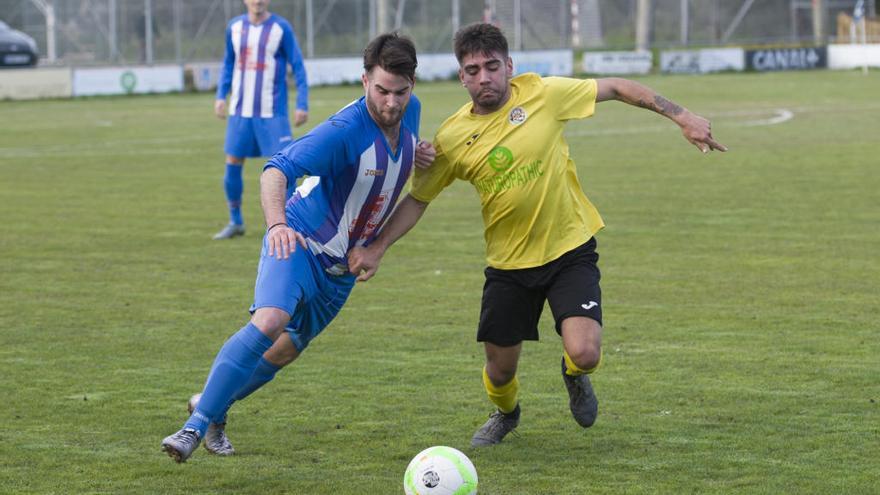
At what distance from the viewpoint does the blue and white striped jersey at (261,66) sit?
532 inches

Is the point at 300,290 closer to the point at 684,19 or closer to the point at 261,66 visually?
the point at 261,66

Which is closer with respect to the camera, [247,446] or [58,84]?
[247,446]

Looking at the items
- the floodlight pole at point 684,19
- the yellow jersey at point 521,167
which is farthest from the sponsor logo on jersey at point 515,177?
the floodlight pole at point 684,19

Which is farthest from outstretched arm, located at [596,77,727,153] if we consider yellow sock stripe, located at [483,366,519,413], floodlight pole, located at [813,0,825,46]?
floodlight pole, located at [813,0,825,46]

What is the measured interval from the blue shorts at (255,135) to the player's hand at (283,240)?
7.88m

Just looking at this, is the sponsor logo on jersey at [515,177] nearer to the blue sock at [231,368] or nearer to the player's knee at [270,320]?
the player's knee at [270,320]

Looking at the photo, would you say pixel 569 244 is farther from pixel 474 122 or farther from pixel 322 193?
pixel 322 193

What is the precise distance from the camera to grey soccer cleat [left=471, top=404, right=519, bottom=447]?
6.48 metres

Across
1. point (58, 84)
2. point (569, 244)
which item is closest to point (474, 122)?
point (569, 244)

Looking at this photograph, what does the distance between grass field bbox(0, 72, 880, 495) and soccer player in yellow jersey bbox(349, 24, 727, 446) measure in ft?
1.39

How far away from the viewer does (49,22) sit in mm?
48562

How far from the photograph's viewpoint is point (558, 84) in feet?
21.4

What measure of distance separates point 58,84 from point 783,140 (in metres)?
22.8

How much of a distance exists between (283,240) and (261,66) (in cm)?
826
